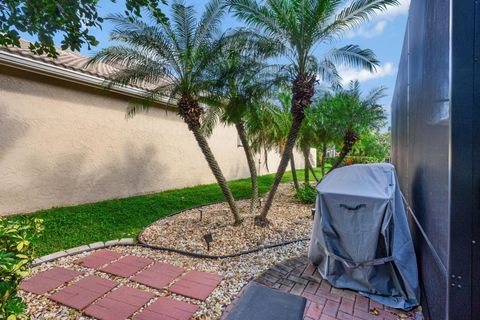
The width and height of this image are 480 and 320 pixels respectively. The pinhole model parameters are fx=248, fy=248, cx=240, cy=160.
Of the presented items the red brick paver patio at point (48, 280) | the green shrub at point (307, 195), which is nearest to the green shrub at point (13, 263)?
the red brick paver patio at point (48, 280)

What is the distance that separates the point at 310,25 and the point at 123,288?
238 inches

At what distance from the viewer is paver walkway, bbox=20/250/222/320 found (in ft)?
10.0

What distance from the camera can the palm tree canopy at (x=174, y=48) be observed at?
5754mm

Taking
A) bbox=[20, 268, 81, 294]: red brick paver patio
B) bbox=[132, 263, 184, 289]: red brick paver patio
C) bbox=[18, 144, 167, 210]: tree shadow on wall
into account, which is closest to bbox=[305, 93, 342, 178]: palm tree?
bbox=[18, 144, 167, 210]: tree shadow on wall

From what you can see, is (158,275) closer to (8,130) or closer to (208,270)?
(208,270)

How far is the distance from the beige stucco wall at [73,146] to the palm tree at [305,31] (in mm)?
5613

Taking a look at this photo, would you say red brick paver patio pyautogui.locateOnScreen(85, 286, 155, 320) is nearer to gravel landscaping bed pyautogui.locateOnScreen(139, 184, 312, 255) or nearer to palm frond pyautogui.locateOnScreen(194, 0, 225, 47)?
gravel landscaping bed pyautogui.locateOnScreen(139, 184, 312, 255)

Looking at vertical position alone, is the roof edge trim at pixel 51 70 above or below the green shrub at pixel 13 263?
above

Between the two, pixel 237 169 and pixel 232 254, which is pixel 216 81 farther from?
pixel 237 169

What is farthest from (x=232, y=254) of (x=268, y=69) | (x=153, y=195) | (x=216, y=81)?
(x=153, y=195)

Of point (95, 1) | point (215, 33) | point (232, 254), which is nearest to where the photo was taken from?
point (95, 1)

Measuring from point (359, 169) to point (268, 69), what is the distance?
382cm

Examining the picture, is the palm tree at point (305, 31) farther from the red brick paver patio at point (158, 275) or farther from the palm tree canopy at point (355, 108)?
the palm tree canopy at point (355, 108)

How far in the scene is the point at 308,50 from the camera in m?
5.82
